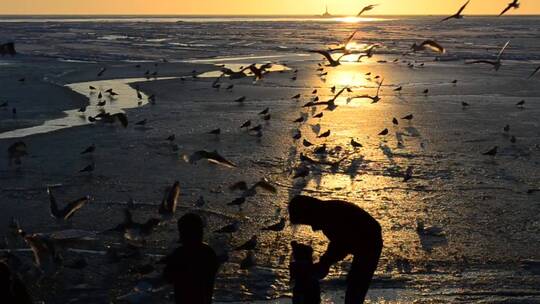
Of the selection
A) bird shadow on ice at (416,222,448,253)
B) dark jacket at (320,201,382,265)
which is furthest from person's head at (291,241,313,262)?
bird shadow on ice at (416,222,448,253)

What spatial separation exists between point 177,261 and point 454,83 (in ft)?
76.2

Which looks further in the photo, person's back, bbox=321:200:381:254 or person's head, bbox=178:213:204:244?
person's back, bbox=321:200:381:254

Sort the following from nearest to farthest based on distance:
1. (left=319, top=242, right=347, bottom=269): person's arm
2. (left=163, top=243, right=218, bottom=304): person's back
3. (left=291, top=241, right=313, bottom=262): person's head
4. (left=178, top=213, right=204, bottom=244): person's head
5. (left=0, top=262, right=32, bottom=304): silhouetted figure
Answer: (left=0, top=262, right=32, bottom=304): silhouetted figure, (left=178, top=213, right=204, bottom=244): person's head, (left=163, top=243, right=218, bottom=304): person's back, (left=291, top=241, right=313, bottom=262): person's head, (left=319, top=242, right=347, bottom=269): person's arm

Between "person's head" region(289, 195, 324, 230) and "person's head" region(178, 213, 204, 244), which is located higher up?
"person's head" region(289, 195, 324, 230)

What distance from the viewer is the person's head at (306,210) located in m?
4.56

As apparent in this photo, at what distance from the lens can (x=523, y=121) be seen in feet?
55.5

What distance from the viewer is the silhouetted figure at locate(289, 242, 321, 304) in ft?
15.5

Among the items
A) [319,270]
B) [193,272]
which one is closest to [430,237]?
[319,270]

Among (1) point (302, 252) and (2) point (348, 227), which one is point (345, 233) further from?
(1) point (302, 252)

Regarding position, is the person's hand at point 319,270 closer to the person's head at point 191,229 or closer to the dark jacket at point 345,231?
the dark jacket at point 345,231

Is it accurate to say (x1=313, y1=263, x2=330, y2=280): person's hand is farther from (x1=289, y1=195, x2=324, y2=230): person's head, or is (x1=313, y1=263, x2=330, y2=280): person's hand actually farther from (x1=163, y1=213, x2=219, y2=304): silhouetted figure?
(x1=163, y1=213, x2=219, y2=304): silhouetted figure

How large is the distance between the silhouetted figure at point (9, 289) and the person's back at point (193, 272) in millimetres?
902

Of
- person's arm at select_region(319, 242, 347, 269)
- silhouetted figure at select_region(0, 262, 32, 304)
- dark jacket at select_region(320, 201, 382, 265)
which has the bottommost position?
silhouetted figure at select_region(0, 262, 32, 304)

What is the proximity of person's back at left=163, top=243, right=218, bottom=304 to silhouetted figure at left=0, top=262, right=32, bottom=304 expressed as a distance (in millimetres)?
902
